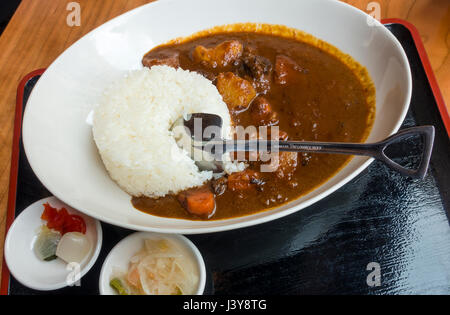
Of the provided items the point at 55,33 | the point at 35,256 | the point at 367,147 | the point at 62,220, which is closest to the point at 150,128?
the point at 62,220

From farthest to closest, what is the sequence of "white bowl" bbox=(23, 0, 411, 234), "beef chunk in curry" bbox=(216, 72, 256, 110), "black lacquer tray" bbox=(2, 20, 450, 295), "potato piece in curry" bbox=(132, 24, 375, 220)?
"beef chunk in curry" bbox=(216, 72, 256, 110) → "potato piece in curry" bbox=(132, 24, 375, 220) → "white bowl" bbox=(23, 0, 411, 234) → "black lacquer tray" bbox=(2, 20, 450, 295)

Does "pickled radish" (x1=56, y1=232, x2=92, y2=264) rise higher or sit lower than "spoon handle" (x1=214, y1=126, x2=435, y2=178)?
lower

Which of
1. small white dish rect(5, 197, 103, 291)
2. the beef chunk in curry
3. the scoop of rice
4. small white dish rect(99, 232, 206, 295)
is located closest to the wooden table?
small white dish rect(5, 197, 103, 291)

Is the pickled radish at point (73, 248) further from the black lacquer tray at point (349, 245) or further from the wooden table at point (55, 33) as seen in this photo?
the wooden table at point (55, 33)

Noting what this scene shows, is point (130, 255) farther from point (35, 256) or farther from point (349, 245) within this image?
point (349, 245)

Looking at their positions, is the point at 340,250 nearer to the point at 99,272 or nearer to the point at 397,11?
the point at 99,272

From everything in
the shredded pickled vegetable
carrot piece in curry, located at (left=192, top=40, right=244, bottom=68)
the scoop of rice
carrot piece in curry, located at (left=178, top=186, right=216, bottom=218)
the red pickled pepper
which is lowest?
the shredded pickled vegetable

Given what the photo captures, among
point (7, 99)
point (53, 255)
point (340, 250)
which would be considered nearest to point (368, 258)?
point (340, 250)

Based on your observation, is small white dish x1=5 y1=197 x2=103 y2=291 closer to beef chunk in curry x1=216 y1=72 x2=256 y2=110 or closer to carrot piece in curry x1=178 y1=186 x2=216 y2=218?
carrot piece in curry x1=178 y1=186 x2=216 y2=218
